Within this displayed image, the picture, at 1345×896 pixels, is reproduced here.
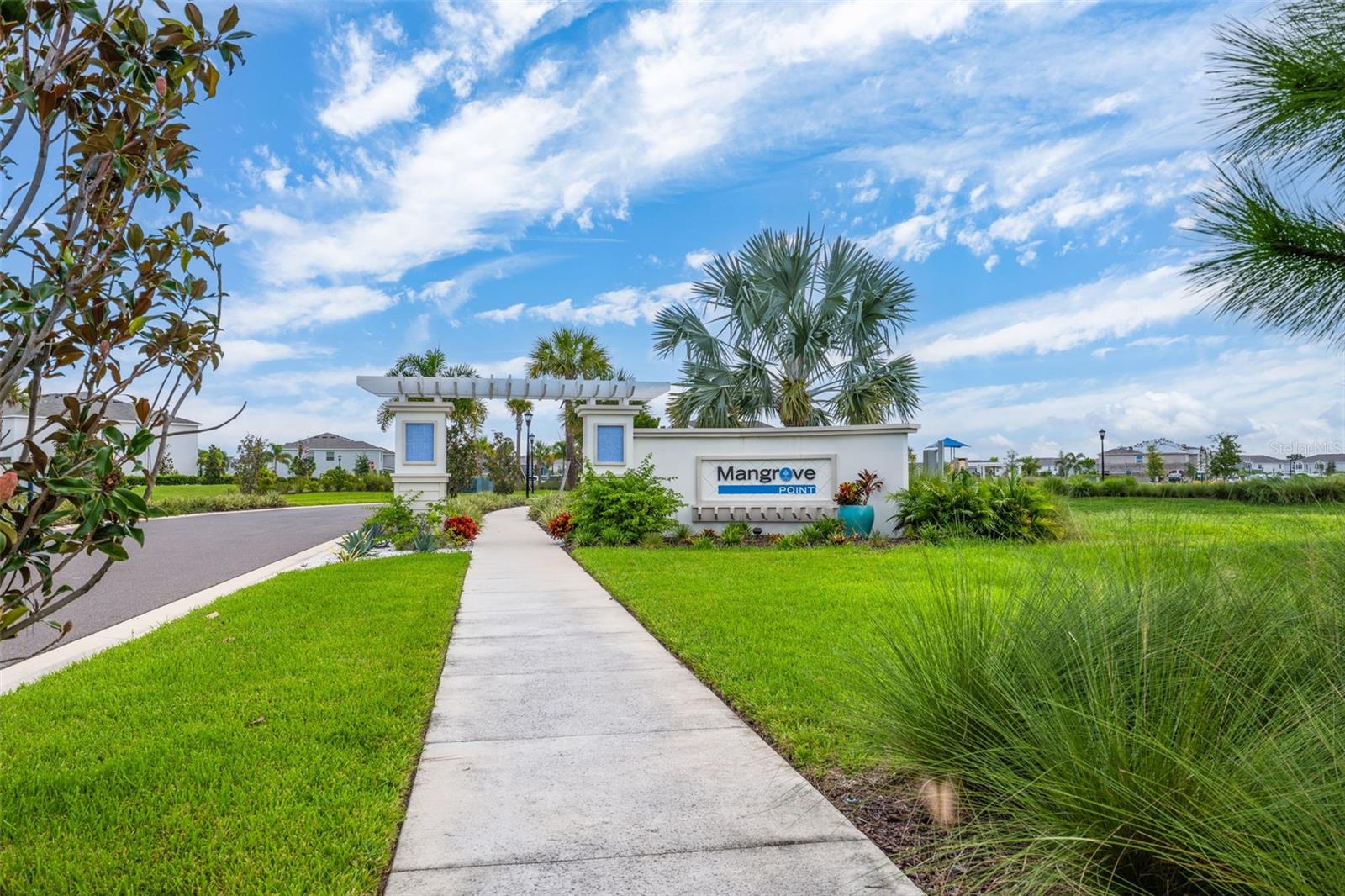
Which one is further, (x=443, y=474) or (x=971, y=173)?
(x=443, y=474)

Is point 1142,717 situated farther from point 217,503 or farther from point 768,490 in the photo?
point 217,503

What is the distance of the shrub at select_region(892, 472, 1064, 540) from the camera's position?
40.7ft

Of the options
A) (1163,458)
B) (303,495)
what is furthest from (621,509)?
(1163,458)

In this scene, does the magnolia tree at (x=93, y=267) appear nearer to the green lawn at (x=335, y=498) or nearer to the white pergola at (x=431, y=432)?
the white pergola at (x=431, y=432)

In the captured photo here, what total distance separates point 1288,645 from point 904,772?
141 centimetres

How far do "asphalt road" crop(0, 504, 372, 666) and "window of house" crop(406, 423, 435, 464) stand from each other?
2666mm

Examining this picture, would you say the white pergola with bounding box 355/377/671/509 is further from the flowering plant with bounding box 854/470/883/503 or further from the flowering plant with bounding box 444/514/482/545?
the flowering plant with bounding box 854/470/883/503

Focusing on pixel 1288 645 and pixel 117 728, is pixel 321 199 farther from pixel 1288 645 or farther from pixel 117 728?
pixel 1288 645

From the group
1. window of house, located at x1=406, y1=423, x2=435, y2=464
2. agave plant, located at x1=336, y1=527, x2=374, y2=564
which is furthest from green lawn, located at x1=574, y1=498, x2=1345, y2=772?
window of house, located at x1=406, y1=423, x2=435, y2=464

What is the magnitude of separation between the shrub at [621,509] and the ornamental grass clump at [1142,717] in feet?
32.4

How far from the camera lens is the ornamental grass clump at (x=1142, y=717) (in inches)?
72.9

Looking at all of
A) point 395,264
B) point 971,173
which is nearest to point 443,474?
point 395,264

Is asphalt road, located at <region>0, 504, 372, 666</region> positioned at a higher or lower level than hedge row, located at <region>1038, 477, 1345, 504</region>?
lower

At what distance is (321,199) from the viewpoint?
1148 centimetres
